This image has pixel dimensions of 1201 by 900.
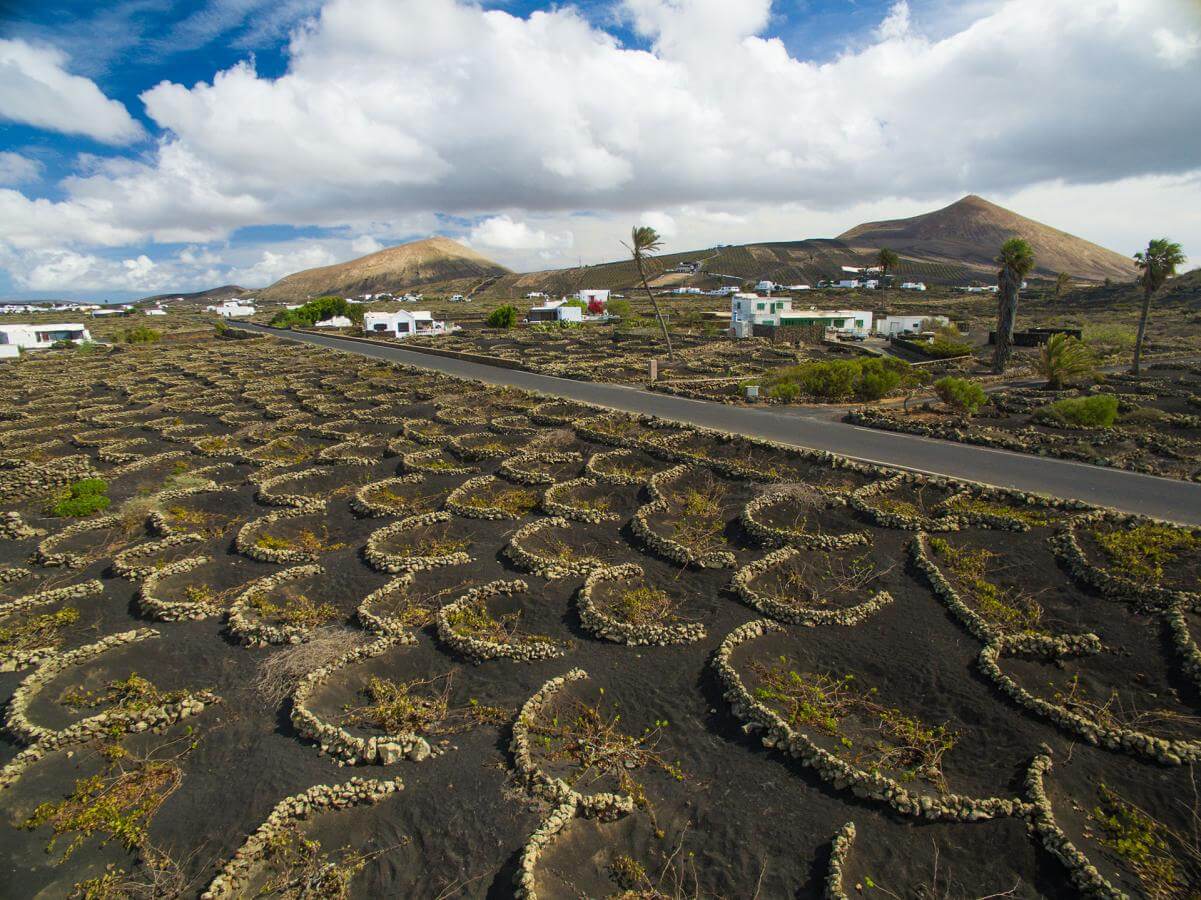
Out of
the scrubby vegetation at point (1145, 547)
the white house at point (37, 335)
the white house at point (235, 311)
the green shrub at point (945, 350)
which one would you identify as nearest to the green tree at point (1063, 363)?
the green shrub at point (945, 350)

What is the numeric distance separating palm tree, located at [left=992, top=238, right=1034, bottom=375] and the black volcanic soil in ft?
109

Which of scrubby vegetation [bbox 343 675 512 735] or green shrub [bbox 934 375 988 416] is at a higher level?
green shrub [bbox 934 375 988 416]

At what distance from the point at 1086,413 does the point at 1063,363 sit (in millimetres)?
10990

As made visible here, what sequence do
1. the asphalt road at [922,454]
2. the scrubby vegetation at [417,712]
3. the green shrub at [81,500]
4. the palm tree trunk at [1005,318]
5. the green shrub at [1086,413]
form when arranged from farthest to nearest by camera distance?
the palm tree trunk at [1005,318] < the green shrub at [1086,413] < the green shrub at [81,500] < the asphalt road at [922,454] < the scrubby vegetation at [417,712]

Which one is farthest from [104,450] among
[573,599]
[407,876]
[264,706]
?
[407,876]

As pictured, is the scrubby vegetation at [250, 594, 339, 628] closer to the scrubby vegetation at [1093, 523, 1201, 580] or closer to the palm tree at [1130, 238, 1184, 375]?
the scrubby vegetation at [1093, 523, 1201, 580]

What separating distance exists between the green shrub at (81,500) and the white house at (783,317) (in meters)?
59.3

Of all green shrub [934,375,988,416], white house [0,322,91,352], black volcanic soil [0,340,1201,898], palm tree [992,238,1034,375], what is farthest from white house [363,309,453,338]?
black volcanic soil [0,340,1201,898]

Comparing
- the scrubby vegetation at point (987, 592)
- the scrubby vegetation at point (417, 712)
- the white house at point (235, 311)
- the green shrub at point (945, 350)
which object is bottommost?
the scrubby vegetation at point (417, 712)

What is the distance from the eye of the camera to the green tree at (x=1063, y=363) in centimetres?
3375

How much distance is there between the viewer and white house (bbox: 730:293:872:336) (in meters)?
66.5

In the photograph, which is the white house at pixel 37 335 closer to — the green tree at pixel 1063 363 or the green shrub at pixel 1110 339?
the green tree at pixel 1063 363

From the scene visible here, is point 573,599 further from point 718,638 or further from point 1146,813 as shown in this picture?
point 1146,813

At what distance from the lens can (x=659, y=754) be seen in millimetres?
9109
